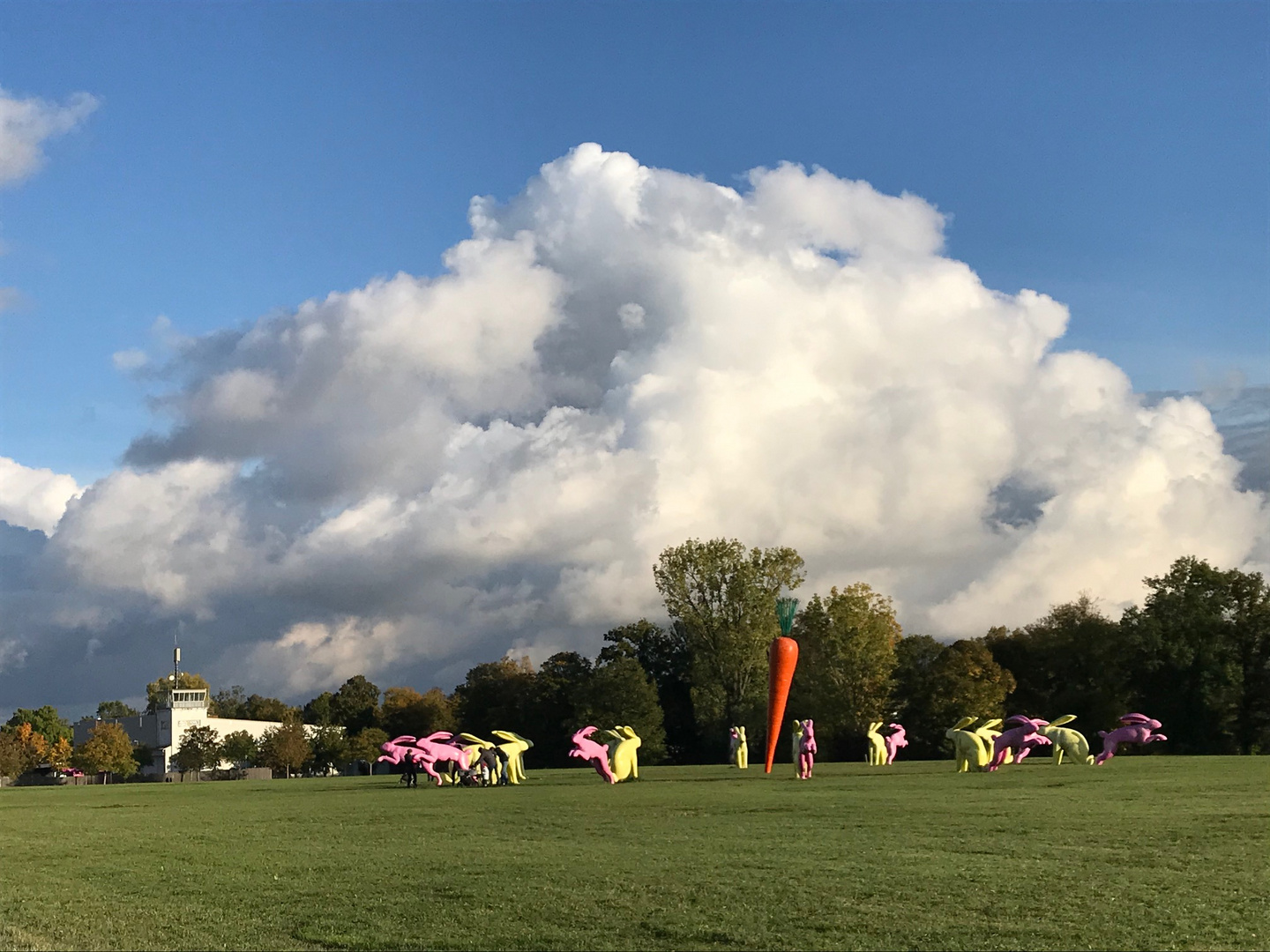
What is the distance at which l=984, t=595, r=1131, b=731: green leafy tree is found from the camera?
6950 cm

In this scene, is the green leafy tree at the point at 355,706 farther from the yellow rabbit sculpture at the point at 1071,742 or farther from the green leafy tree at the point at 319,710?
the yellow rabbit sculpture at the point at 1071,742

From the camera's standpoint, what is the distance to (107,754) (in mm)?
99562

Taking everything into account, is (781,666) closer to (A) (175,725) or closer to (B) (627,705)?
(B) (627,705)

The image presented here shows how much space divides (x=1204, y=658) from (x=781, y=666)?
36.7 m

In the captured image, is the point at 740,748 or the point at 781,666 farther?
the point at 740,748

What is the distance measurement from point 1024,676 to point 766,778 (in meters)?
43.9

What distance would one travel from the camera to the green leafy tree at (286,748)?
9938 cm

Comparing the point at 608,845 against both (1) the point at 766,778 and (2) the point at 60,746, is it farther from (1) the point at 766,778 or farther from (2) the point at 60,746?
(2) the point at 60,746

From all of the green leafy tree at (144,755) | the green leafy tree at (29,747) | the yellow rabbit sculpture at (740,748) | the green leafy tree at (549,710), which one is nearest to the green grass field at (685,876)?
the yellow rabbit sculpture at (740,748)

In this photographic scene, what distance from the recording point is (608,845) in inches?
680

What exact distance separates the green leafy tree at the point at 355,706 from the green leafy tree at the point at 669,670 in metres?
35.2

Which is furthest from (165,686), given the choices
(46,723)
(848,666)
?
(848,666)

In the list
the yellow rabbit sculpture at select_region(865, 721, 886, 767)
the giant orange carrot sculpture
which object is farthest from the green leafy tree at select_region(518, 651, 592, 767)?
the giant orange carrot sculpture

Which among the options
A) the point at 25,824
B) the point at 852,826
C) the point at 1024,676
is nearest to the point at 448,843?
the point at 852,826
